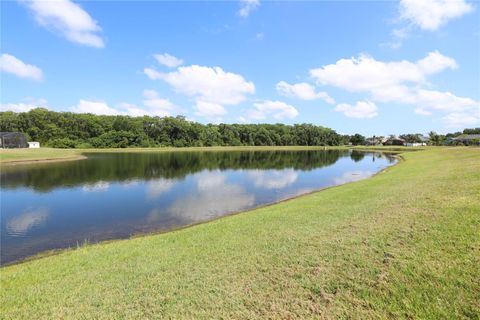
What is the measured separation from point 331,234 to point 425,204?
15.8 feet

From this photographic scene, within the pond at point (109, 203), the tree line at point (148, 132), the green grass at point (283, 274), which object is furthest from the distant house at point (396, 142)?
the green grass at point (283, 274)

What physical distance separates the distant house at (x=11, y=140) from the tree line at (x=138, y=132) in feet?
43.0

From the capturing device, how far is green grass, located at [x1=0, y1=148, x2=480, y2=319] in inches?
197

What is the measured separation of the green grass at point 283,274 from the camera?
5004mm

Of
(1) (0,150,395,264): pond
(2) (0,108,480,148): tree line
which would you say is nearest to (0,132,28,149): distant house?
(2) (0,108,480,148): tree line

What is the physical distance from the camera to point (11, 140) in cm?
7956

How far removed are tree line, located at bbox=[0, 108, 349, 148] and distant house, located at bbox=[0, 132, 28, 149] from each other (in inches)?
516

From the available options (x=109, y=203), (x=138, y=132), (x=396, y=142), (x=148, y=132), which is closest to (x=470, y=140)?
(x=396, y=142)

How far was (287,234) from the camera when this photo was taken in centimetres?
916

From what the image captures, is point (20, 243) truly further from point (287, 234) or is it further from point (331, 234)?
point (331, 234)

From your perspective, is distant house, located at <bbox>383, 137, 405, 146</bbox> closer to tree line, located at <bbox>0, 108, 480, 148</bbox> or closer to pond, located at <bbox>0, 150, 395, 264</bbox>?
tree line, located at <bbox>0, 108, 480, 148</bbox>

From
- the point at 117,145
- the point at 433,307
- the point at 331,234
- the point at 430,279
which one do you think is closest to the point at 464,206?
the point at 331,234

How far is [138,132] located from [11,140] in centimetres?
3994

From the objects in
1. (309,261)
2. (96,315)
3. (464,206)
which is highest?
(464,206)
